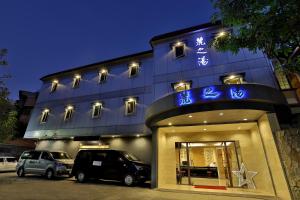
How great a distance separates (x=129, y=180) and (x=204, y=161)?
16.1 feet

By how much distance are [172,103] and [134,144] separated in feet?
20.8

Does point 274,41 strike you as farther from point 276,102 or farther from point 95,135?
point 95,135

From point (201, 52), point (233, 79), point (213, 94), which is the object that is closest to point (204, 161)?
point (233, 79)

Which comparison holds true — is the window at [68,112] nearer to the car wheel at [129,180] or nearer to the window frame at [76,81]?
the window frame at [76,81]

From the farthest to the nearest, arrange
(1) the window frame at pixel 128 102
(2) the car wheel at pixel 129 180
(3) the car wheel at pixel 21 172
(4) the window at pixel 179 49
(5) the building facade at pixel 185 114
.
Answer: (1) the window frame at pixel 128 102
(3) the car wheel at pixel 21 172
(4) the window at pixel 179 49
(2) the car wheel at pixel 129 180
(5) the building facade at pixel 185 114

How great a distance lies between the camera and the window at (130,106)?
1427cm

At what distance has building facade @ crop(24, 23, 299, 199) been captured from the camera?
316 inches

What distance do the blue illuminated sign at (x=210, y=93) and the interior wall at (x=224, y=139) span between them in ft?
13.1

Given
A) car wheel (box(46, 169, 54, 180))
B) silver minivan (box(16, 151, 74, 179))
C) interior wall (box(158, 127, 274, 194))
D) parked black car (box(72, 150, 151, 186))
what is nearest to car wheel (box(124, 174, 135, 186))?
parked black car (box(72, 150, 151, 186))

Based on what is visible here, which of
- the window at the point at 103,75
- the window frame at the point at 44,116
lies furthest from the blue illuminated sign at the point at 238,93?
the window frame at the point at 44,116

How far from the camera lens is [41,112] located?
1867cm

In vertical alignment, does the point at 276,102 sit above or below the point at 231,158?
above

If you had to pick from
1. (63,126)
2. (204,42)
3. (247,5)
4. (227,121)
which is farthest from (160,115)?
(63,126)

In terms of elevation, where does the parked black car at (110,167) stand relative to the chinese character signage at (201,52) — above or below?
below
